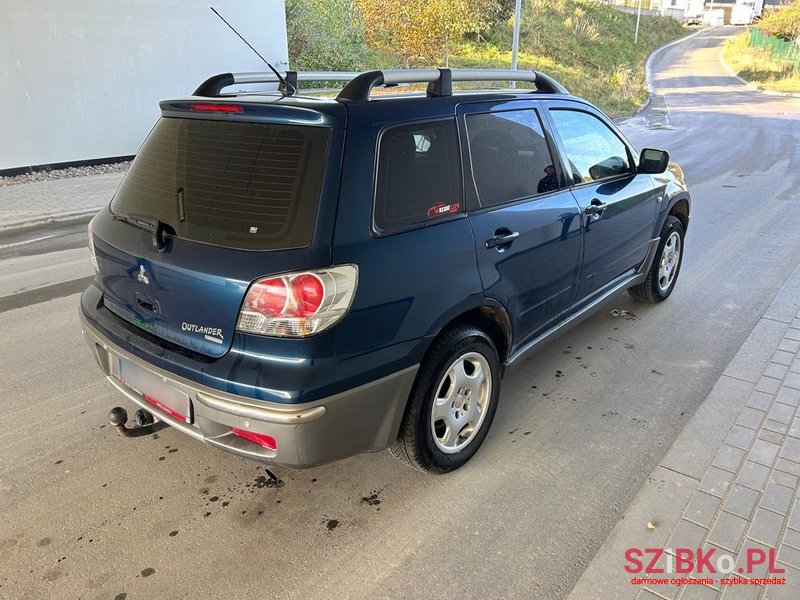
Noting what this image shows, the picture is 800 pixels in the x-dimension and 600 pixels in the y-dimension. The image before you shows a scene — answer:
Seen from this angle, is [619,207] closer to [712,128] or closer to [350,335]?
[350,335]

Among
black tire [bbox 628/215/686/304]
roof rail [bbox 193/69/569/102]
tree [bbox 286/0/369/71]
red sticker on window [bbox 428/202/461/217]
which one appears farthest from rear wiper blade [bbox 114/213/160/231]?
tree [bbox 286/0/369/71]

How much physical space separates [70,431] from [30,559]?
0.98 metres

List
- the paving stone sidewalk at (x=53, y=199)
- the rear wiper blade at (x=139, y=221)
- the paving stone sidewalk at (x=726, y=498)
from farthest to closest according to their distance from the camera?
the paving stone sidewalk at (x=53, y=199) < the rear wiper blade at (x=139, y=221) < the paving stone sidewalk at (x=726, y=498)

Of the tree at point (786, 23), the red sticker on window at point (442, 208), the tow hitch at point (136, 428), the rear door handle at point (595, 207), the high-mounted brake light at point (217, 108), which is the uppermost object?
the tree at point (786, 23)

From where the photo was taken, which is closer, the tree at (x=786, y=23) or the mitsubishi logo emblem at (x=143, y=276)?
the mitsubishi logo emblem at (x=143, y=276)

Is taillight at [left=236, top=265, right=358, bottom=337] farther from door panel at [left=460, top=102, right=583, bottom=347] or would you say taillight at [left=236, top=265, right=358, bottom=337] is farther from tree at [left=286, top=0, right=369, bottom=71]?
tree at [left=286, top=0, right=369, bottom=71]

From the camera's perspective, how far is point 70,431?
3320 mm

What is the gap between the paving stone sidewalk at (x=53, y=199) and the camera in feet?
28.1

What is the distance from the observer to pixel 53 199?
9531 mm

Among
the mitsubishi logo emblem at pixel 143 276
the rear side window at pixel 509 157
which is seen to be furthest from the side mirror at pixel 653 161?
the mitsubishi logo emblem at pixel 143 276

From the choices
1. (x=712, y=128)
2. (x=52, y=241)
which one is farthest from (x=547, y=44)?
(x=52, y=241)

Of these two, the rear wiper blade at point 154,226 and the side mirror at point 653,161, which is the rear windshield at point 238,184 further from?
the side mirror at point 653,161

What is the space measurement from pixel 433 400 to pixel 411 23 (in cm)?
2057

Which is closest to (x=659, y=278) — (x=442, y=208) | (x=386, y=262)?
(x=442, y=208)
